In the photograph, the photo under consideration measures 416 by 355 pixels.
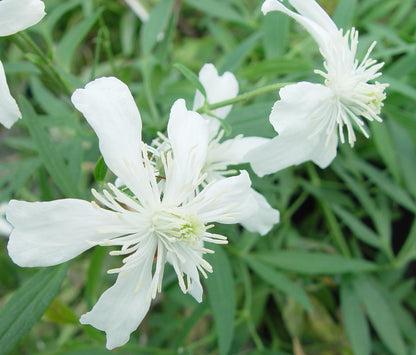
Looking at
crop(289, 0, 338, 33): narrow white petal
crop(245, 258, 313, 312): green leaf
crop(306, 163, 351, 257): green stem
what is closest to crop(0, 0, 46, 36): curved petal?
crop(289, 0, 338, 33): narrow white petal

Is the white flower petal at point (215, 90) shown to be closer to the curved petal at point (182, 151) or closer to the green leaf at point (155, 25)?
the curved petal at point (182, 151)

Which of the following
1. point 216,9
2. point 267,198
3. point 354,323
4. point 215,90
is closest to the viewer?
point 215,90

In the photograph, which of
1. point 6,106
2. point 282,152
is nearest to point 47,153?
point 6,106

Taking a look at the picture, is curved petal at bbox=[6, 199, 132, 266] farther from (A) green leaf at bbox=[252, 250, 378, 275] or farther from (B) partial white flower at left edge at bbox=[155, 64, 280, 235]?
(A) green leaf at bbox=[252, 250, 378, 275]

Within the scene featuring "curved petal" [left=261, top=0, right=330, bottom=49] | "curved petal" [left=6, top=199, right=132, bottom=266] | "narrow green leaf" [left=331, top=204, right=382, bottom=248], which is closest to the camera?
"curved petal" [left=6, top=199, right=132, bottom=266]

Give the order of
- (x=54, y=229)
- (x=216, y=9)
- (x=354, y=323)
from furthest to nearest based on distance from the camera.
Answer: (x=216, y=9) → (x=354, y=323) → (x=54, y=229)

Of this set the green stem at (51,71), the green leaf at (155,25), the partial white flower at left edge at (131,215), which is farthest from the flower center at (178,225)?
the green leaf at (155,25)

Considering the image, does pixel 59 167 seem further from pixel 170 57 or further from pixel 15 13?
pixel 170 57

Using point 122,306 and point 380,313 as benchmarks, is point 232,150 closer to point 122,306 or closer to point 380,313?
point 122,306
